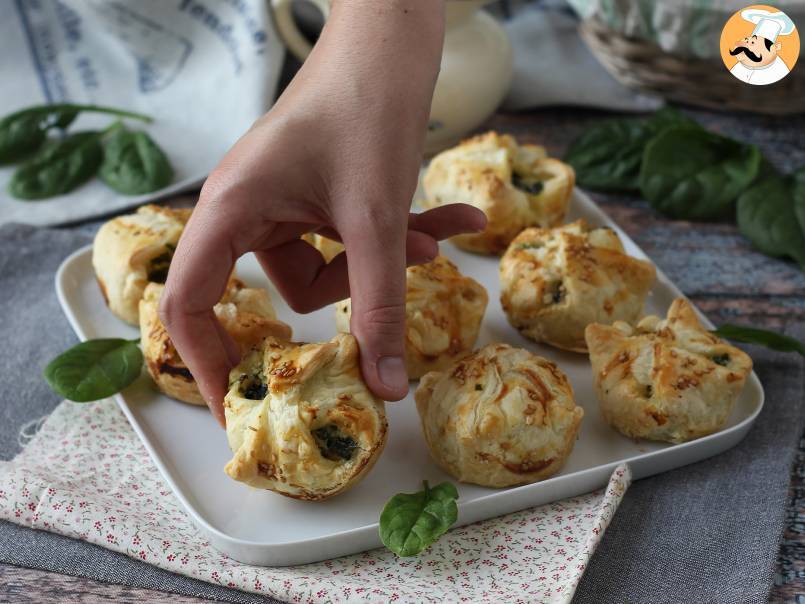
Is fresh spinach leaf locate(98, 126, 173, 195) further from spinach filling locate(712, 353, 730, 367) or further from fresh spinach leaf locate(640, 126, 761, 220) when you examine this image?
spinach filling locate(712, 353, 730, 367)

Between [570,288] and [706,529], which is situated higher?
[570,288]

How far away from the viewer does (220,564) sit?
1956 mm

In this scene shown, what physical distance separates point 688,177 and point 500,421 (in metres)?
1.40

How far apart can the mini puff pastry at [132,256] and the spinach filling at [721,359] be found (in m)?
1.31

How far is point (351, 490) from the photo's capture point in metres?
2.09

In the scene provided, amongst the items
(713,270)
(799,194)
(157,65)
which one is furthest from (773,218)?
(157,65)

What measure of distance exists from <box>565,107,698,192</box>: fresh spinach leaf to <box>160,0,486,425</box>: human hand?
135 centimetres

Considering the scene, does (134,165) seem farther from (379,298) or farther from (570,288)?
(379,298)

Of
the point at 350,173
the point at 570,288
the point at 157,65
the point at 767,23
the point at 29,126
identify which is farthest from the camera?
the point at 157,65

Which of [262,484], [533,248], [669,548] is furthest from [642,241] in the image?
[262,484]

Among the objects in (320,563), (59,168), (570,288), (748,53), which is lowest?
(59,168)

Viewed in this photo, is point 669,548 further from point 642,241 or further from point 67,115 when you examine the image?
point 67,115

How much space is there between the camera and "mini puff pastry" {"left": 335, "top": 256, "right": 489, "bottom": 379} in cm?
236

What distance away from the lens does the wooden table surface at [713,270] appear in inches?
77.6
